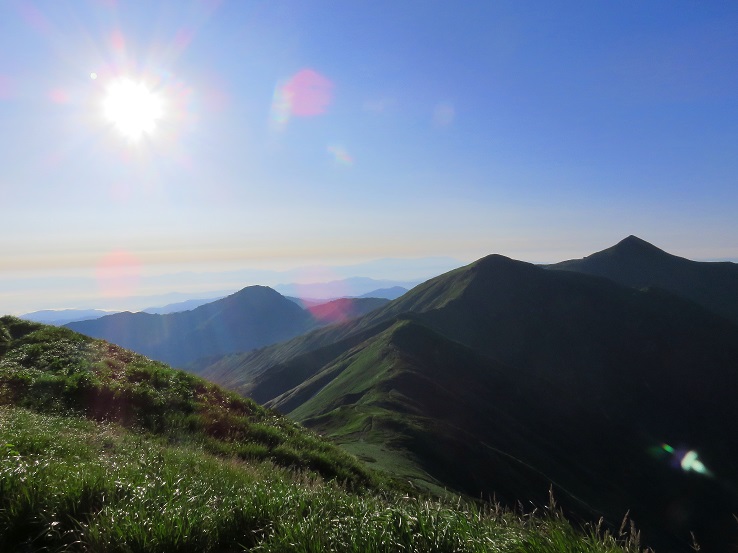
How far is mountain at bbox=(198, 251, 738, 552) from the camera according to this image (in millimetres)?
54875

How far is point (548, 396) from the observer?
104m

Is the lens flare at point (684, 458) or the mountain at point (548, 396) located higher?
the mountain at point (548, 396)

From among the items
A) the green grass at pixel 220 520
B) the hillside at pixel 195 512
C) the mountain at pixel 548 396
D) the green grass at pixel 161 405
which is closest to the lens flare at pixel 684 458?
the mountain at pixel 548 396

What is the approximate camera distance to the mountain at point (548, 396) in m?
54.9

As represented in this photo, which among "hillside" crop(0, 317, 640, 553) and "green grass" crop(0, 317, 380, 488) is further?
"green grass" crop(0, 317, 380, 488)

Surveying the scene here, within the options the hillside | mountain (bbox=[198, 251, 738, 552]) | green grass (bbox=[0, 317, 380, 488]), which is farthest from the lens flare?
the hillside

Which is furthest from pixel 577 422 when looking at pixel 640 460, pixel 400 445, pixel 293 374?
pixel 293 374

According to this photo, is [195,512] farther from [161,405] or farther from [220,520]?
[161,405]

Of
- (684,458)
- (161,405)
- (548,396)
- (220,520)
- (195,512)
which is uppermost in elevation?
(195,512)

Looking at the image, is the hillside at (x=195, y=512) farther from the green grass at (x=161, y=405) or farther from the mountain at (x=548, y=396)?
the mountain at (x=548, y=396)

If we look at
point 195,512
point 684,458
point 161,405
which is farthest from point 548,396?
A: point 195,512

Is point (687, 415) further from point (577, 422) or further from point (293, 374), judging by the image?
point (293, 374)

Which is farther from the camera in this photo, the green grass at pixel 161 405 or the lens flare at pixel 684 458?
the lens flare at pixel 684 458

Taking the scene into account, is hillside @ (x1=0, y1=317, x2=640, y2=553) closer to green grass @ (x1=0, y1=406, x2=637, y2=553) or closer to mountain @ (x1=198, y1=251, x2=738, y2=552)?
green grass @ (x1=0, y1=406, x2=637, y2=553)
